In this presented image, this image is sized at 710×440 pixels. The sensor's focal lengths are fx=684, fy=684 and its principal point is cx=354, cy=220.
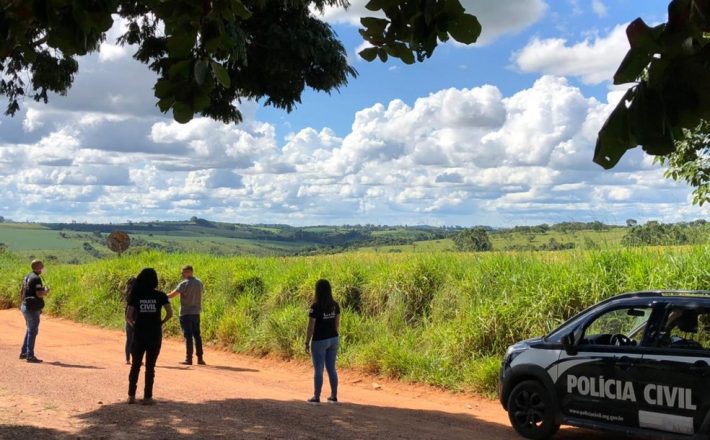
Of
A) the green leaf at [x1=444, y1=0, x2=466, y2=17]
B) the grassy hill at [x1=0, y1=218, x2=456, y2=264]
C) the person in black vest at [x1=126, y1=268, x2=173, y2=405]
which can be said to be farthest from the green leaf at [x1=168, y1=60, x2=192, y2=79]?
the grassy hill at [x1=0, y1=218, x2=456, y2=264]

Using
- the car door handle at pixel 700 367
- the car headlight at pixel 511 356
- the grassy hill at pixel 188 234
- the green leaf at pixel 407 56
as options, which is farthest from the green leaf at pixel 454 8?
the grassy hill at pixel 188 234

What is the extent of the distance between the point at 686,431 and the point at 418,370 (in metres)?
5.83

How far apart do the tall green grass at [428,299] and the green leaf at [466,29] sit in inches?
345

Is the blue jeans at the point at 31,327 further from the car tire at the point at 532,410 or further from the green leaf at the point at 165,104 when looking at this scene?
the green leaf at the point at 165,104

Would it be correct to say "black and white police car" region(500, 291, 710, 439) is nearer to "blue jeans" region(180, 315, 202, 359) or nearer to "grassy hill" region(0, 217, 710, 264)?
"blue jeans" region(180, 315, 202, 359)

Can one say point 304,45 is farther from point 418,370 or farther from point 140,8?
point 418,370

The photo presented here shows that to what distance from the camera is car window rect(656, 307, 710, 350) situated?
23.4 feet

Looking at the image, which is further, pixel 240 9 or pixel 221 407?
pixel 221 407

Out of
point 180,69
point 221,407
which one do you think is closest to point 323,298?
point 221,407

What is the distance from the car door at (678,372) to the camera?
667cm

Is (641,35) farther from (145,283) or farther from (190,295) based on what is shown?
(190,295)

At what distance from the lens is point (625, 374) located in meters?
7.23

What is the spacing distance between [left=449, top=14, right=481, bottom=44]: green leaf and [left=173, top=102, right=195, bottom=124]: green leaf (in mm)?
1245

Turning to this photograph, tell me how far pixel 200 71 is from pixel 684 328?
6364 millimetres
